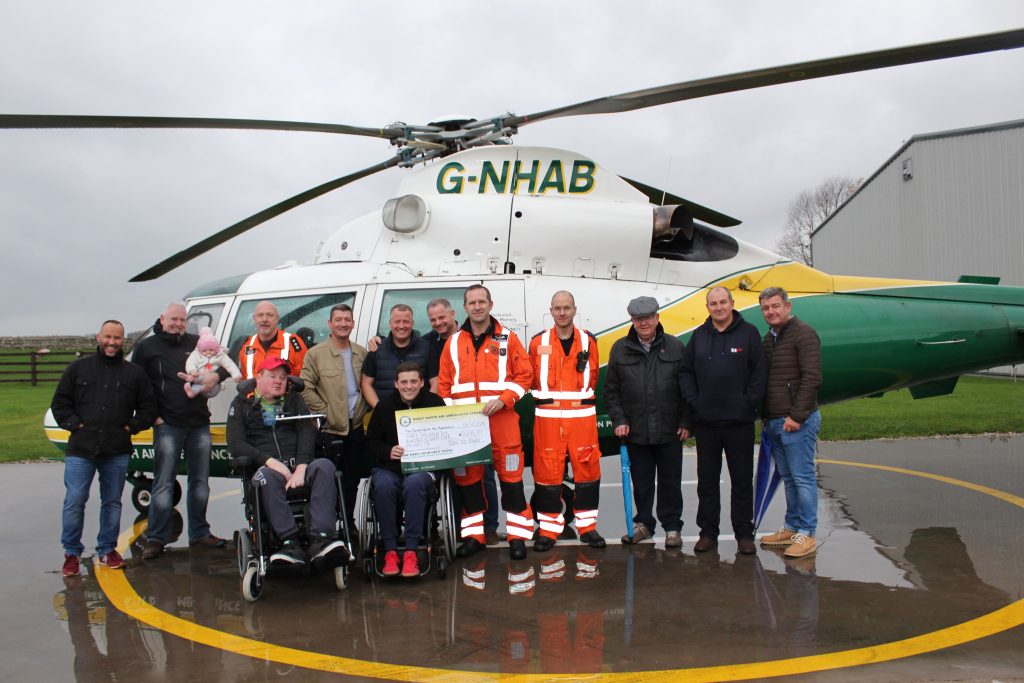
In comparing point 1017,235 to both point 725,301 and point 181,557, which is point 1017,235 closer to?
point 725,301

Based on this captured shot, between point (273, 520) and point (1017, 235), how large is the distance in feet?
84.5

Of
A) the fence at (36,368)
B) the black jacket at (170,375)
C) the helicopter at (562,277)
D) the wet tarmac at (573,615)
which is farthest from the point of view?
the fence at (36,368)

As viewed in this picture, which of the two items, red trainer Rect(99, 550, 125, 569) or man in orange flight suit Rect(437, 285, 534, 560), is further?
red trainer Rect(99, 550, 125, 569)

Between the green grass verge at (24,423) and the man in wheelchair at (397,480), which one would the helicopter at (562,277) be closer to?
the man in wheelchair at (397,480)

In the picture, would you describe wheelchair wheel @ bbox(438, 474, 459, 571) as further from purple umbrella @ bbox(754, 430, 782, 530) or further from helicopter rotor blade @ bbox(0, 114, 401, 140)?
helicopter rotor blade @ bbox(0, 114, 401, 140)

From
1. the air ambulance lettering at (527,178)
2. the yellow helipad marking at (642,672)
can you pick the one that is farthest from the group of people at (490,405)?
the air ambulance lettering at (527,178)

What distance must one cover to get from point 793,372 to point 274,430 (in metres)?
3.81

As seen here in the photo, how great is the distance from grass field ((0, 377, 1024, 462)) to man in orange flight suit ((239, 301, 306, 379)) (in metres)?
8.97

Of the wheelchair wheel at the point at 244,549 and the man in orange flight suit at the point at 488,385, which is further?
the man in orange flight suit at the point at 488,385

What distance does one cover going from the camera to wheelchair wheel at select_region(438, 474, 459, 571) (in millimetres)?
5270

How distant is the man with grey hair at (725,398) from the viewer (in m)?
5.38

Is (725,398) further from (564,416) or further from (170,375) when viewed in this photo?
(170,375)

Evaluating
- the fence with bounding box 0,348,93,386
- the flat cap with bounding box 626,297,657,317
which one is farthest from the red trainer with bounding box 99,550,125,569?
the fence with bounding box 0,348,93,386

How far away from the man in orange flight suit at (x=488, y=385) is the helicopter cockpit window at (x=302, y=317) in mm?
1537
